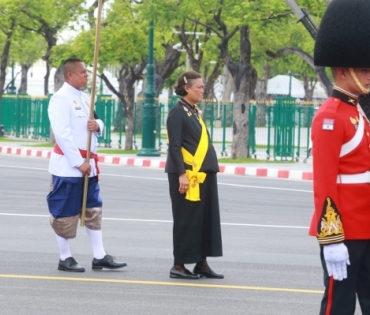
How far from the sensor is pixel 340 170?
17.5 ft

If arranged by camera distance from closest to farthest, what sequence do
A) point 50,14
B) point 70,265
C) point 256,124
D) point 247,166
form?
point 70,265
point 247,166
point 256,124
point 50,14

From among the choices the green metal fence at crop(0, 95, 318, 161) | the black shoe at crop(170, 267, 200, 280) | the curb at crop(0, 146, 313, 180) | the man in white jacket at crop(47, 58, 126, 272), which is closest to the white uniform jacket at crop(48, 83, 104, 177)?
the man in white jacket at crop(47, 58, 126, 272)

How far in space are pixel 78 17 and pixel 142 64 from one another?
→ 2.81 metres

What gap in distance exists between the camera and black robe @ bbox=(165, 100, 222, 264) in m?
9.35

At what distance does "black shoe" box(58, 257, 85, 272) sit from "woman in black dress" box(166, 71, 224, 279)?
32.8 inches

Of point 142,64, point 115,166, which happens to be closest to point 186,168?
point 115,166

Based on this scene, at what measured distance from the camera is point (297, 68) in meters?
62.3

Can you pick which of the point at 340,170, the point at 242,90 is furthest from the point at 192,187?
the point at 242,90

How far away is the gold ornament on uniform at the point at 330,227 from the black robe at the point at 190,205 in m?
4.12

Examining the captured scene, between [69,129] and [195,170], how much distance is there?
113 cm

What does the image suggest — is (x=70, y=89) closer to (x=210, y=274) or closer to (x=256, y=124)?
(x=210, y=274)

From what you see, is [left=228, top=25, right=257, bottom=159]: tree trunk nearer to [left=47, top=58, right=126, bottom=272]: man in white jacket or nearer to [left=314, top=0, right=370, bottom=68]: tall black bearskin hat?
[left=47, top=58, right=126, bottom=272]: man in white jacket

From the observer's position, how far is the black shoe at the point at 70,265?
9594 mm

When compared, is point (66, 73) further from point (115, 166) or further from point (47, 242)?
point (115, 166)
